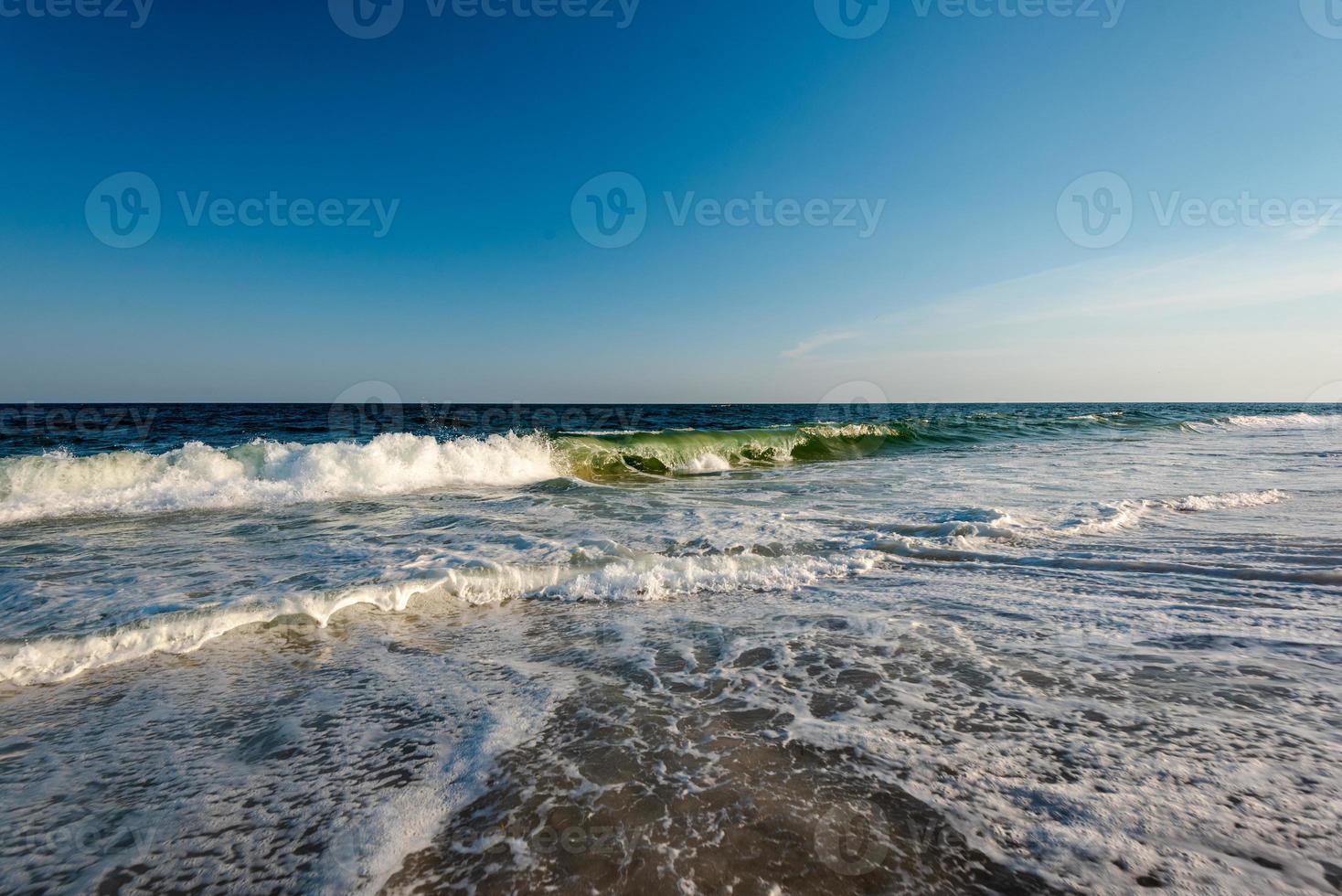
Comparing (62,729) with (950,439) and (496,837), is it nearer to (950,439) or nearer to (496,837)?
(496,837)

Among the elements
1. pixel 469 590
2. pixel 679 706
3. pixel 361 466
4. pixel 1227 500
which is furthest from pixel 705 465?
pixel 679 706

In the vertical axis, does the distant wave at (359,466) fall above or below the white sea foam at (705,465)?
above

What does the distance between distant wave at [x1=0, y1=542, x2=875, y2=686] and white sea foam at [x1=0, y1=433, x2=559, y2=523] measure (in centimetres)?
663

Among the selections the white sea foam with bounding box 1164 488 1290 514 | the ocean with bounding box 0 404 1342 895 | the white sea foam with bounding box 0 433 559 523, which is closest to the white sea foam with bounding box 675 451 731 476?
the white sea foam with bounding box 0 433 559 523

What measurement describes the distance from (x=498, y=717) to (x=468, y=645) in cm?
123

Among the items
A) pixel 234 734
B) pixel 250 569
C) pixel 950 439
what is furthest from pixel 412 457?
pixel 950 439

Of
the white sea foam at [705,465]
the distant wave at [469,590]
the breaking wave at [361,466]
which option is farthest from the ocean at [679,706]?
the white sea foam at [705,465]

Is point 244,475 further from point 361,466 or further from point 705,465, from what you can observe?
point 705,465

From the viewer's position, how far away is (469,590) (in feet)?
18.2

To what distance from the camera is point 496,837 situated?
229cm

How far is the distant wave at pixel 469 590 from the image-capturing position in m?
4.02

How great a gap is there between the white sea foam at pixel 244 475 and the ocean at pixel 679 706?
1792mm

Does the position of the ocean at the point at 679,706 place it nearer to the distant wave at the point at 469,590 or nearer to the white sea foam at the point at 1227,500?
the distant wave at the point at 469,590

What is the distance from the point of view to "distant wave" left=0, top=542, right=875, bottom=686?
402 centimetres
